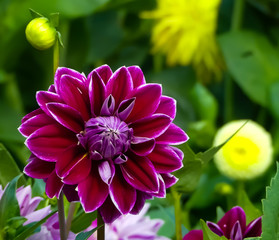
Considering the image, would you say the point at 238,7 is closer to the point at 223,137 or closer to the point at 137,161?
the point at 223,137

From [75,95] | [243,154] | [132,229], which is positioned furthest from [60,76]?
[243,154]

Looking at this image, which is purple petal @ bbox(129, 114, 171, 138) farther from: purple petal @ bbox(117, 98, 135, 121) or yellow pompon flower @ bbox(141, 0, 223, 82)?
yellow pompon flower @ bbox(141, 0, 223, 82)

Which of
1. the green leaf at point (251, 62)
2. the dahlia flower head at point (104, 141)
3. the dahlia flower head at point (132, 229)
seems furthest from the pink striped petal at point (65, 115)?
the green leaf at point (251, 62)

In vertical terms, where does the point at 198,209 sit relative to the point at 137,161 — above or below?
below

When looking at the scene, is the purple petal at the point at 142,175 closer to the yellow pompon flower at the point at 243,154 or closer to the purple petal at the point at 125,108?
the purple petal at the point at 125,108

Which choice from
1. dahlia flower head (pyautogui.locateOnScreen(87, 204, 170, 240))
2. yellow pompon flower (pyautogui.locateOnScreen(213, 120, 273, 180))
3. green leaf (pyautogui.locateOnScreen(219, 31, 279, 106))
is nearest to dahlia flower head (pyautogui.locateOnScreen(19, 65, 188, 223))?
dahlia flower head (pyautogui.locateOnScreen(87, 204, 170, 240))

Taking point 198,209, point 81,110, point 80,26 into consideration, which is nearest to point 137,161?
point 81,110

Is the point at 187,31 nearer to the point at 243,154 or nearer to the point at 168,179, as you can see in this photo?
the point at 243,154
